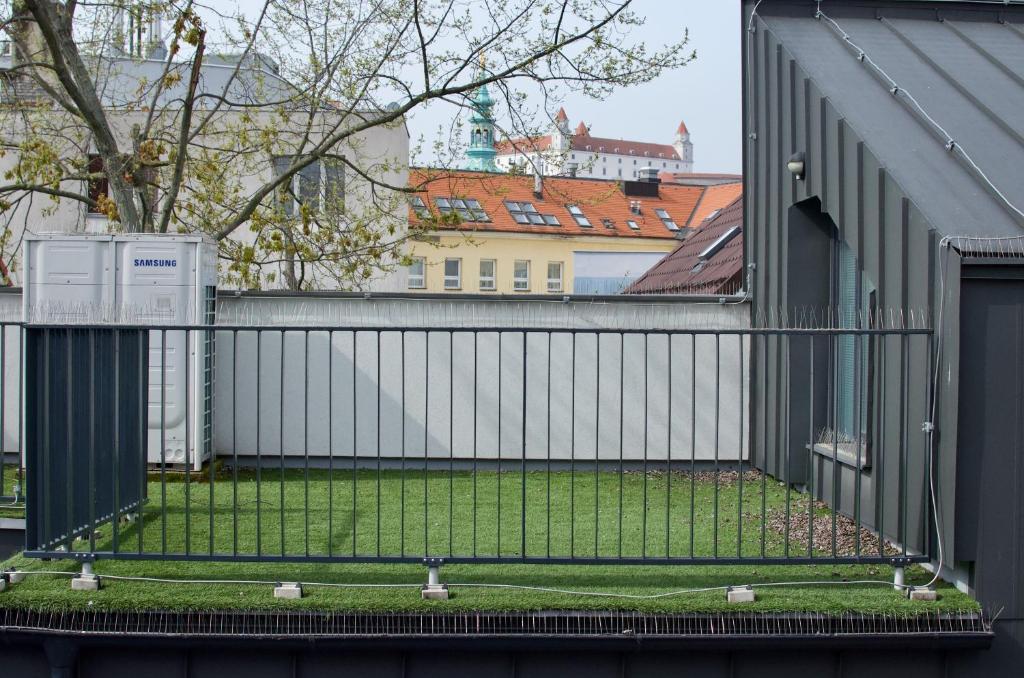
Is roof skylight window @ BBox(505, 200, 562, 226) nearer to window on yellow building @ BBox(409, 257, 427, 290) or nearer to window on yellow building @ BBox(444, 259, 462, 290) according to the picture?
window on yellow building @ BBox(444, 259, 462, 290)

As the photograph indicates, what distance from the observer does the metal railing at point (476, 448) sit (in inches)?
229

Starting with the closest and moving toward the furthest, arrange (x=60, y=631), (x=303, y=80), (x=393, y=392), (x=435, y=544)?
(x=60, y=631)
(x=435, y=544)
(x=393, y=392)
(x=303, y=80)

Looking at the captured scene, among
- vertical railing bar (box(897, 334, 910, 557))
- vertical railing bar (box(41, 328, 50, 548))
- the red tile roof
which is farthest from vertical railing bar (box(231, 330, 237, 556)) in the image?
the red tile roof

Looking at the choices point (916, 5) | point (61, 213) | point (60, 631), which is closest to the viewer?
point (60, 631)

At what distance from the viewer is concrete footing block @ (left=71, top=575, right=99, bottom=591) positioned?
573 centimetres

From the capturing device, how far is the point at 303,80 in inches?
647

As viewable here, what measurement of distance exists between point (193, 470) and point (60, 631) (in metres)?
4.31

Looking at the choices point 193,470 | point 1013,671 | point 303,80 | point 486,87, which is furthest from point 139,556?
point 303,80

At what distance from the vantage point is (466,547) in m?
6.80

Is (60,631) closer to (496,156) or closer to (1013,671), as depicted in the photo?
(1013,671)

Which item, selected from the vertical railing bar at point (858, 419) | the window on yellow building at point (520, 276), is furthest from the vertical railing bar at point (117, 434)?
the window on yellow building at point (520, 276)

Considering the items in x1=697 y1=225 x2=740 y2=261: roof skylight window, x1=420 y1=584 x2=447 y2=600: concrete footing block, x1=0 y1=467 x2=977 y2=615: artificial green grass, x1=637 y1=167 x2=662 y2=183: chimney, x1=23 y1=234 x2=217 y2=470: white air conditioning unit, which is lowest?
x1=0 y1=467 x2=977 y2=615: artificial green grass

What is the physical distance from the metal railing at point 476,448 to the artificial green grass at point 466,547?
0.16ft

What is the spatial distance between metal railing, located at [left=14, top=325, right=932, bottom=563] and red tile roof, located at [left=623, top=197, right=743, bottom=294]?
6.62 ft
